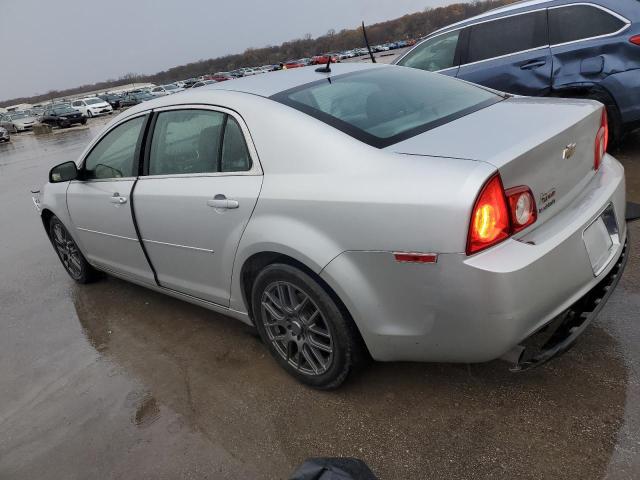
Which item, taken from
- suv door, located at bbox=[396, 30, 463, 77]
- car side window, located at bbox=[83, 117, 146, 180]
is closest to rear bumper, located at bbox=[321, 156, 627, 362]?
car side window, located at bbox=[83, 117, 146, 180]

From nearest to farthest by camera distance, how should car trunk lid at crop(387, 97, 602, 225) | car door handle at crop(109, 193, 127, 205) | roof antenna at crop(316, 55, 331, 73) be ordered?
car trunk lid at crop(387, 97, 602, 225), roof antenna at crop(316, 55, 331, 73), car door handle at crop(109, 193, 127, 205)

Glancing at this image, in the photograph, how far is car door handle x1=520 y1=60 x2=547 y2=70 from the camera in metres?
5.39

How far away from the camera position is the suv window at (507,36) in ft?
17.9

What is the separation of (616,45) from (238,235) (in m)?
4.30

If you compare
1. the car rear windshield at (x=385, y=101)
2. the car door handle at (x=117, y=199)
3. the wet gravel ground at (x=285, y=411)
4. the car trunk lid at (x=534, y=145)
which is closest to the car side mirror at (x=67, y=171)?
the car door handle at (x=117, y=199)

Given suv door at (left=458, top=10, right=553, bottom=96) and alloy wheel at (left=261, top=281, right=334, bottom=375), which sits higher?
suv door at (left=458, top=10, right=553, bottom=96)

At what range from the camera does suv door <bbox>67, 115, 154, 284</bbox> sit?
3502 mm

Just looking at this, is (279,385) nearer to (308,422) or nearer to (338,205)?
(308,422)

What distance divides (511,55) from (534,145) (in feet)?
13.2

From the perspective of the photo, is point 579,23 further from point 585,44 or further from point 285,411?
point 285,411

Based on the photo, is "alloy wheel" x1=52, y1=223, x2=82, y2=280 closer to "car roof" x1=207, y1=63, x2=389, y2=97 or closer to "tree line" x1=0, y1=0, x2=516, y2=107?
"car roof" x1=207, y1=63, x2=389, y2=97

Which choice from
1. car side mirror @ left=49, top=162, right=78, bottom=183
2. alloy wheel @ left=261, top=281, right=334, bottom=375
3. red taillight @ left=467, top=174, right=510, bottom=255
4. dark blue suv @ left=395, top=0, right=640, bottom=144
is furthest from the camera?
dark blue suv @ left=395, top=0, right=640, bottom=144

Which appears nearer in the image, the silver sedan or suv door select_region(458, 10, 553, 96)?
the silver sedan

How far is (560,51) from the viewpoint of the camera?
17.4 ft
